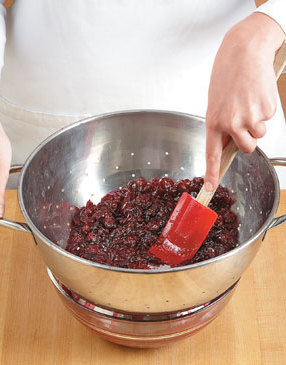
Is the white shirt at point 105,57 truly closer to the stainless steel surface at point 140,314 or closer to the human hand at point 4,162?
the human hand at point 4,162

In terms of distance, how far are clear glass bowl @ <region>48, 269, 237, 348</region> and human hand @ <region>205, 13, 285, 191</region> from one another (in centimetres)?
21

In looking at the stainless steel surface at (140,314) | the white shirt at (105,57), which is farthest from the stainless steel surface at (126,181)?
the white shirt at (105,57)

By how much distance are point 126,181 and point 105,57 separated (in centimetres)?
28

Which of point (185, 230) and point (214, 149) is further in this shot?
point (185, 230)

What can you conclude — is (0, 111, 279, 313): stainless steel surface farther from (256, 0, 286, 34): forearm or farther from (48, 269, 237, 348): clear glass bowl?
(256, 0, 286, 34): forearm

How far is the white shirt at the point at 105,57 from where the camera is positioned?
1178mm

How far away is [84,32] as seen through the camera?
1.21 meters

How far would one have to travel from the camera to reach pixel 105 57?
1.24 metres

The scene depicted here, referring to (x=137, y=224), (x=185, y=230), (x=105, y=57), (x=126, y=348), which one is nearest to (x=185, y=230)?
(x=185, y=230)

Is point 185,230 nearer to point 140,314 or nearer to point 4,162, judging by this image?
point 140,314

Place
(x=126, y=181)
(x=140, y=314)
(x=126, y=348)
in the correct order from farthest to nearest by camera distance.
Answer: (x=126, y=181), (x=126, y=348), (x=140, y=314)

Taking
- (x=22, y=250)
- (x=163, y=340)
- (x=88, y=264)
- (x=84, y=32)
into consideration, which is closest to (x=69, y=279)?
(x=88, y=264)

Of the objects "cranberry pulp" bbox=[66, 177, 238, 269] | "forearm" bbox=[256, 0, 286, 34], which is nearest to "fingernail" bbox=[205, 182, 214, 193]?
"cranberry pulp" bbox=[66, 177, 238, 269]

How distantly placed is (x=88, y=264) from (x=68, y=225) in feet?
1.16
